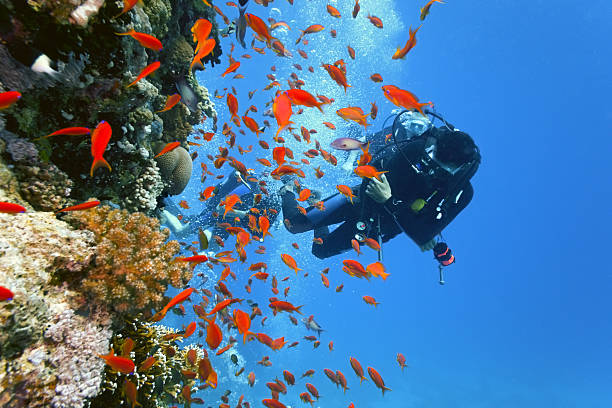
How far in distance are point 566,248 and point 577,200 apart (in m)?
17.5

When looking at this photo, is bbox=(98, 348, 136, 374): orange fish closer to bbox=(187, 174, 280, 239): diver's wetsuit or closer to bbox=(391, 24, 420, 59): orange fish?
bbox=(391, 24, 420, 59): orange fish

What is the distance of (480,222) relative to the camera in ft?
347

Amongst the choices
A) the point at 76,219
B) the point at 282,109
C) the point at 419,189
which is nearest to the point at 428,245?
the point at 419,189

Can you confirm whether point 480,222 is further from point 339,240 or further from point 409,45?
point 409,45

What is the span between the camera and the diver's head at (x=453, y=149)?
216 inches

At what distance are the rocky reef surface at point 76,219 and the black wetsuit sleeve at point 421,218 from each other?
5020 mm

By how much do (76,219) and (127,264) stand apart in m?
0.54

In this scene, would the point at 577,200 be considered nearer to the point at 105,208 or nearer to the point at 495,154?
the point at 495,154

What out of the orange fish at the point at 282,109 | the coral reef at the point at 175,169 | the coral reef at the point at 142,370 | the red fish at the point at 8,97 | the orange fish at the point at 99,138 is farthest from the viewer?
the coral reef at the point at 175,169

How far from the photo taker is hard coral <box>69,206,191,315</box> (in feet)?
7.02

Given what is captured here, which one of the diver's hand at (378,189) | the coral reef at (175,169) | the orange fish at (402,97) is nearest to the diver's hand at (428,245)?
the diver's hand at (378,189)

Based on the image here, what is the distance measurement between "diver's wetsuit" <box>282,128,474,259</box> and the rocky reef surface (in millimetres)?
4510

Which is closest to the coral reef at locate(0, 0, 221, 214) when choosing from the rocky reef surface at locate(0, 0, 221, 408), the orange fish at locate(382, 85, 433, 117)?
the rocky reef surface at locate(0, 0, 221, 408)

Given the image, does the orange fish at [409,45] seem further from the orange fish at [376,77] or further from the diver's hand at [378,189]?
the diver's hand at [378,189]
